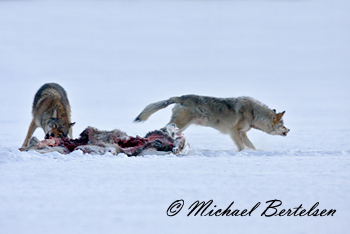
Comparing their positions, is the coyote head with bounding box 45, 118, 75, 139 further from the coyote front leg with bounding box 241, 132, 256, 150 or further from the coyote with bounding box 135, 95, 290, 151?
the coyote front leg with bounding box 241, 132, 256, 150

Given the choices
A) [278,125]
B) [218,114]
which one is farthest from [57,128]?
[278,125]

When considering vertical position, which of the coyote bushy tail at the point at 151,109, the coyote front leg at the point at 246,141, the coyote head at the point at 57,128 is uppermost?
the coyote bushy tail at the point at 151,109

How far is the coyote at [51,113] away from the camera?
378 inches

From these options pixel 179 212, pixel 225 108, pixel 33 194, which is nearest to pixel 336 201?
pixel 179 212

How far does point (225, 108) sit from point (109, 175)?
600cm

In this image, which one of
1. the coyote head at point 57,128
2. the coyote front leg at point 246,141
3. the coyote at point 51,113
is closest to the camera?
the coyote head at point 57,128

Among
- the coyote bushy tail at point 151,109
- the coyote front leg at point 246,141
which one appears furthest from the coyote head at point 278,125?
the coyote bushy tail at point 151,109

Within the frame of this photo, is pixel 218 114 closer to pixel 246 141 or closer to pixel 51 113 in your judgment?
pixel 246 141

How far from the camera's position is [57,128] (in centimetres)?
954

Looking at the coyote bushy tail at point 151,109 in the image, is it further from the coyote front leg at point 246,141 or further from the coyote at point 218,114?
the coyote front leg at point 246,141

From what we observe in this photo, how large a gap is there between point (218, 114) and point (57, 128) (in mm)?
3929

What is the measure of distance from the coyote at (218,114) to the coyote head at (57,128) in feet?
5.77

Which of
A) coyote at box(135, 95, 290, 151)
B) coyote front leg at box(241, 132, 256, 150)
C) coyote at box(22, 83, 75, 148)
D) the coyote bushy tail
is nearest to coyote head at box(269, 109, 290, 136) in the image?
coyote at box(135, 95, 290, 151)

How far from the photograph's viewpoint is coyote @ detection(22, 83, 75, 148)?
31.5ft
